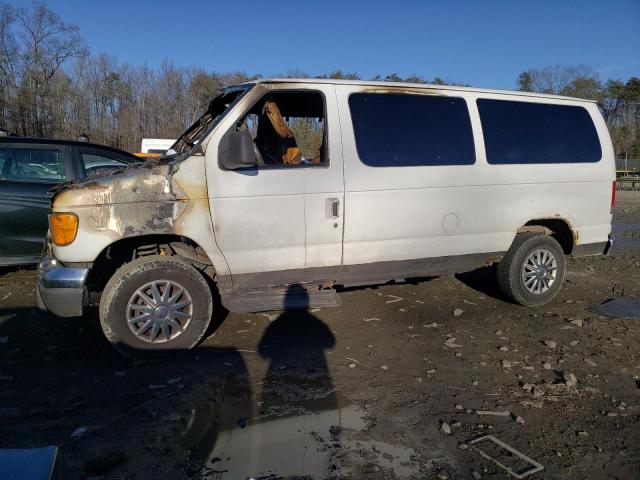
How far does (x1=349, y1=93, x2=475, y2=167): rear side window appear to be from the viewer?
14.8ft

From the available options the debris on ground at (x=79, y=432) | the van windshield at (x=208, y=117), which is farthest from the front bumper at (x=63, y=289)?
the van windshield at (x=208, y=117)

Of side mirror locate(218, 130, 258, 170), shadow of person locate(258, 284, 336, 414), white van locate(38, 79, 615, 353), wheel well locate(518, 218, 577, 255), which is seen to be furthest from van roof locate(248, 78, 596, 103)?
shadow of person locate(258, 284, 336, 414)

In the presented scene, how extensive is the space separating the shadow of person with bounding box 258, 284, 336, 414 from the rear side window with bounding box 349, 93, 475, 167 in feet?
5.00

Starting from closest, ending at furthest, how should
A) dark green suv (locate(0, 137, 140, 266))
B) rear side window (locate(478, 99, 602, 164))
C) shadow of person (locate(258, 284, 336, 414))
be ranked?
1. shadow of person (locate(258, 284, 336, 414))
2. rear side window (locate(478, 99, 602, 164))
3. dark green suv (locate(0, 137, 140, 266))

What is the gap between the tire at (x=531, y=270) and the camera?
5.39m

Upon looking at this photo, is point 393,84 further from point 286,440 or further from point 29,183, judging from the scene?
point 29,183

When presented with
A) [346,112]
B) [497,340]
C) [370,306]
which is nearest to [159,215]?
[346,112]

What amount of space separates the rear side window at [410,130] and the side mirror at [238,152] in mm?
1052

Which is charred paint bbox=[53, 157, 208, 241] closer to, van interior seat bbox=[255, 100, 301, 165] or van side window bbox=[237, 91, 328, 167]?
van side window bbox=[237, 91, 328, 167]

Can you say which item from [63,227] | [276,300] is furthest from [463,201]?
[63,227]

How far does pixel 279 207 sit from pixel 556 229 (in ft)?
11.3

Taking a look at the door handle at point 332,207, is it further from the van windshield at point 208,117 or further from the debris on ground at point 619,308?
the debris on ground at point 619,308

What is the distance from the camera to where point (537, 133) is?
532 cm

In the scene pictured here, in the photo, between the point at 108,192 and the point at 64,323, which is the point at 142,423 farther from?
the point at 64,323
